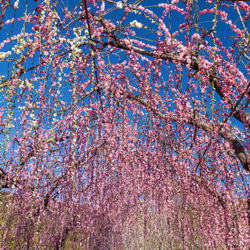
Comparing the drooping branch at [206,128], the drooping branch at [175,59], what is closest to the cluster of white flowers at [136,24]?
the drooping branch at [175,59]

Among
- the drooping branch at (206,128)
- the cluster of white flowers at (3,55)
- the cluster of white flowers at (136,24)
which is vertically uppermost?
the cluster of white flowers at (136,24)

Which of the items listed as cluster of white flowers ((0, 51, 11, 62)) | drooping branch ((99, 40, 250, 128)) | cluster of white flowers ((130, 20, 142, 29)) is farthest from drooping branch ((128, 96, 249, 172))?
cluster of white flowers ((0, 51, 11, 62))

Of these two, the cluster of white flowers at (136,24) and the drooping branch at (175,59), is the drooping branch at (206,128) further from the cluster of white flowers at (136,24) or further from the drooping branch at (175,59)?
the cluster of white flowers at (136,24)

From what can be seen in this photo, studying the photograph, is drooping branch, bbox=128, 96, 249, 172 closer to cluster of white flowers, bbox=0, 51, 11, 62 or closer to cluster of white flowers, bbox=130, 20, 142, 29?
cluster of white flowers, bbox=130, 20, 142, 29

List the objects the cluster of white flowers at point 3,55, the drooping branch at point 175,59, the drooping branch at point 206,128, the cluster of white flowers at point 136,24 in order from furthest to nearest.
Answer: the drooping branch at point 206,128 → the cluster of white flowers at point 3,55 → the drooping branch at point 175,59 → the cluster of white flowers at point 136,24

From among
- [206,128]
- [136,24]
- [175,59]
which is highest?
[136,24]

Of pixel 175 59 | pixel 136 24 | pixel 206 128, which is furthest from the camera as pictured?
pixel 206 128

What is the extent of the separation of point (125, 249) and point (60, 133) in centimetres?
569

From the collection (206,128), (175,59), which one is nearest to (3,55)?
(175,59)

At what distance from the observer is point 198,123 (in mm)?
4531

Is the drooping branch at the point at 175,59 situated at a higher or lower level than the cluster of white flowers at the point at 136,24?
lower

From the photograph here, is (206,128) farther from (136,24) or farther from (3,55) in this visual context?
(3,55)

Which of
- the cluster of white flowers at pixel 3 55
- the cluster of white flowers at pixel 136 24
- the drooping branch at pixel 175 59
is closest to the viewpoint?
the cluster of white flowers at pixel 136 24

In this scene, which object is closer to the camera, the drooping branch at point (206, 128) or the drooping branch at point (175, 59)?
the drooping branch at point (175, 59)
